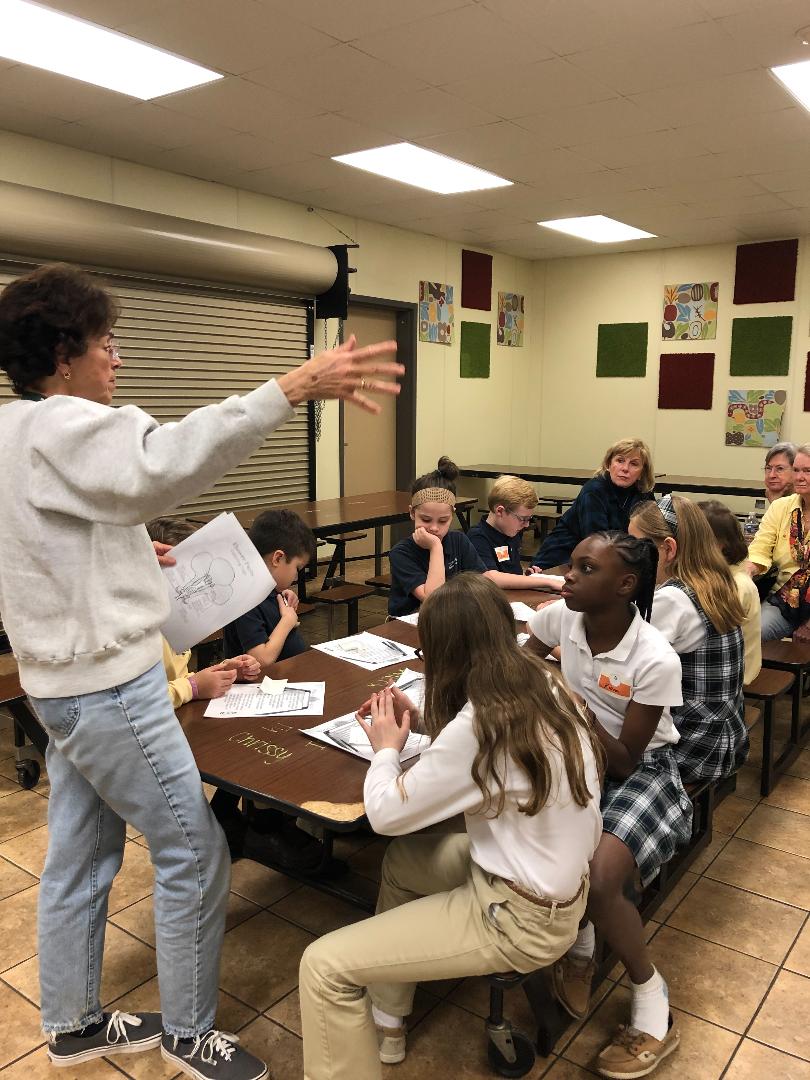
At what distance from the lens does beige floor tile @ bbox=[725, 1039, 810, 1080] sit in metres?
1.77

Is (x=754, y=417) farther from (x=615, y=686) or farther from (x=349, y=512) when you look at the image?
(x=615, y=686)

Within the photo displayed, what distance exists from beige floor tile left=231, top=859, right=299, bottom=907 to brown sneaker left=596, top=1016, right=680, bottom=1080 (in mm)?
1034

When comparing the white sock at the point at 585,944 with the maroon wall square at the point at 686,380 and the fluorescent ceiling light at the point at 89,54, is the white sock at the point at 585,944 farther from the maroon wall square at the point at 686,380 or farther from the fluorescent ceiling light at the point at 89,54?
the maroon wall square at the point at 686,380

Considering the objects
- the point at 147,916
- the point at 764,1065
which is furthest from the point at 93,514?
the point at 764,1065

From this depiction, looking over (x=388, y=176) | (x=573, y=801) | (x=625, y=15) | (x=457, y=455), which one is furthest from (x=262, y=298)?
(x=573, y=801)

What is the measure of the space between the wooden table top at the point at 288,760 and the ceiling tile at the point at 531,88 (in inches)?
117

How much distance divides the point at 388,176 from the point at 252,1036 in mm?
5069

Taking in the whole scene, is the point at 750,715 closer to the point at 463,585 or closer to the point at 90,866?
the point at 463,585

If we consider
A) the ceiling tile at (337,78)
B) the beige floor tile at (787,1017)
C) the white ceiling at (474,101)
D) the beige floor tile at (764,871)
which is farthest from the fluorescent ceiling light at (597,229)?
the beige floor tile at (787,1017)

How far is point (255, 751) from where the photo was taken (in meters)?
1.81

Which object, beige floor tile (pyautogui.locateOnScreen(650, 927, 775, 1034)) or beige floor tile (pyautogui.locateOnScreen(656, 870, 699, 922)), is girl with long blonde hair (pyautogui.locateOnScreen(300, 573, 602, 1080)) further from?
beige floor tile (pyautogui.locateOnScreen(656, 870, 699, 922))

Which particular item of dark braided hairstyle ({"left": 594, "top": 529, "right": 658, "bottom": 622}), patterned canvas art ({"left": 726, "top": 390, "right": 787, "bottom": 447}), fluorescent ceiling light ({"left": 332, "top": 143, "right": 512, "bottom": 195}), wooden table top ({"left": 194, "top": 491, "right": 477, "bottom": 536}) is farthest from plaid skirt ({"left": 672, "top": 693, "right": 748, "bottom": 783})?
patterned canvas art ({"left": 726, "top": 390, "right": 787, "bottom": 447})

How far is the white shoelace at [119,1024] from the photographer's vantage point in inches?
70.5

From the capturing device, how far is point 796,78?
3865 millimetres
